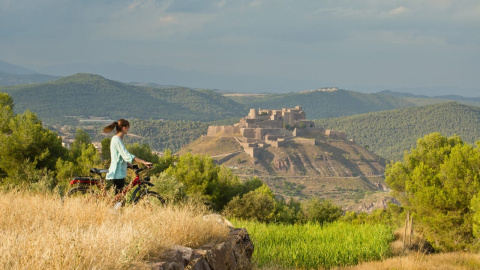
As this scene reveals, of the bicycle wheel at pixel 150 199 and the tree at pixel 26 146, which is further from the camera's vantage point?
the tree at pixel 26 146

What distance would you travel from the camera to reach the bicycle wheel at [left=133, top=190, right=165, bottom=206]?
5.83 metres

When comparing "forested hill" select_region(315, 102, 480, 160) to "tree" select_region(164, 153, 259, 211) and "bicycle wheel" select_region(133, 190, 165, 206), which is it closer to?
"tree" select_region(164, 153, 259, 211)

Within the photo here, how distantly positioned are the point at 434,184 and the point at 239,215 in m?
6.31

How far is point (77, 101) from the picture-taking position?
136375 mm

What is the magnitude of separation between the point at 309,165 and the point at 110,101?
83081mm

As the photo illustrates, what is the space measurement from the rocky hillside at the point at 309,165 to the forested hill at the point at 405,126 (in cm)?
2352

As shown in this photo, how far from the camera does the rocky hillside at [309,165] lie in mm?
73500

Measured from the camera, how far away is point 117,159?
19.8 ft

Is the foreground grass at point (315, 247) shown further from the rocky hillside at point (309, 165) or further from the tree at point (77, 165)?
the rocky hillside at point (309, 165)

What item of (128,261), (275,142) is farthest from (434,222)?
(275,142)

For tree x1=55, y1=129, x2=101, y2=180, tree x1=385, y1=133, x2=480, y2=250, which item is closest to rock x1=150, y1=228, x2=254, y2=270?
tree x1=55, y1=129, x2=101, y2=180

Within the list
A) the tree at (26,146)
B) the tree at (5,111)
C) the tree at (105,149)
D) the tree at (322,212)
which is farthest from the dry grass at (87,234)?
the tree at (105,149)

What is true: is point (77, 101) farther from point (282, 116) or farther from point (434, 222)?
point (434, 222)

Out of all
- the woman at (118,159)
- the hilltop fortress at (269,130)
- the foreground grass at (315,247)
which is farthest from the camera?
the hilltop fortress at (269,130)
